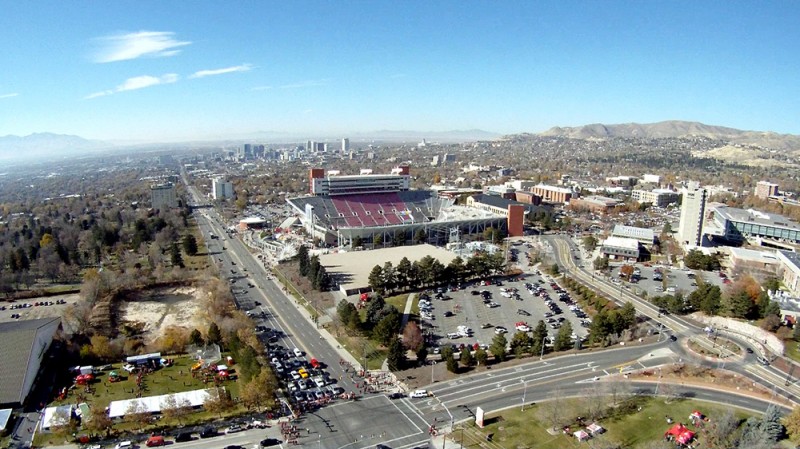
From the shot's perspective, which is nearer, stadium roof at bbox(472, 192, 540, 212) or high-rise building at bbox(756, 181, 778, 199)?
stadium roof at bbox(472, 192, 540, 212)

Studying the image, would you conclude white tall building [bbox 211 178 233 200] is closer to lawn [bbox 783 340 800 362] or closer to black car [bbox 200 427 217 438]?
black car [bbox 200 427 217 438]

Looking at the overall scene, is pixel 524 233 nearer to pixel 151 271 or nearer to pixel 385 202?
pixel 385 202

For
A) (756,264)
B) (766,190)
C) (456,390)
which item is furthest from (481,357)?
(766,190)

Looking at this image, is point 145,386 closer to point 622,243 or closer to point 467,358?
point 467,358

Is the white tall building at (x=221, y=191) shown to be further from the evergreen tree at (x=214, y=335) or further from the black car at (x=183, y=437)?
the black car at (x=183, y=437)

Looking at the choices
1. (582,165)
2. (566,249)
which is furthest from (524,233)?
(582,165)

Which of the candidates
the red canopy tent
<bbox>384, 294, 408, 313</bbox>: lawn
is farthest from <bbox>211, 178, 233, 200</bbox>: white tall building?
the red canopy tent

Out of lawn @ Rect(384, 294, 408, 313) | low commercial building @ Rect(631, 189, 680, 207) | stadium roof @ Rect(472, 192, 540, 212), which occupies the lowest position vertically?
lawn @ Rect(384, 294, 408, 313)

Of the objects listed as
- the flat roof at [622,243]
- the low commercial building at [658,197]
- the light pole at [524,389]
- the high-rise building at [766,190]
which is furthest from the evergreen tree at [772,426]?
the high-rise building at [766,190]
